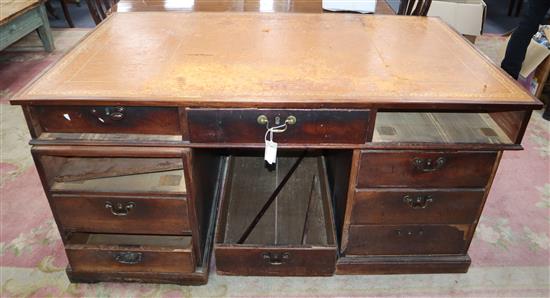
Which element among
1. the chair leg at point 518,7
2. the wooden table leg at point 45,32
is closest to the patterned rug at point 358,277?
the wooden table leg at point 45,32

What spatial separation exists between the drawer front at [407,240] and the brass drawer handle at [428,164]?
24 centimetres

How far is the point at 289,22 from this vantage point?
1.57m

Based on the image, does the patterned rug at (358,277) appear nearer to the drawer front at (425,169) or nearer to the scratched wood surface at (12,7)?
the drawer front at (425,169)

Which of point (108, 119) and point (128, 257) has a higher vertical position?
point (108, 119)

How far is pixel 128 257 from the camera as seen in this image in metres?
1.33

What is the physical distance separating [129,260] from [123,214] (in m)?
0.19

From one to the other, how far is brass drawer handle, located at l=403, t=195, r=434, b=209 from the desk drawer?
70cm

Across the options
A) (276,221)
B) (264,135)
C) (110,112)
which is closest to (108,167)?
(110,112)

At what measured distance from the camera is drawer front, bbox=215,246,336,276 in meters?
1.33

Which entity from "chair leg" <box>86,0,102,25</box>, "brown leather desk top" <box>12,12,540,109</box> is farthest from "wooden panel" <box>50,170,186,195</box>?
"chair leg" <box>86,0,102,25</box>

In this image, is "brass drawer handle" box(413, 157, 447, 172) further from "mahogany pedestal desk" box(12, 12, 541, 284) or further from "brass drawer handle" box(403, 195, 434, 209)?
"brass drawer handle" box(403, 195, 434, 209)

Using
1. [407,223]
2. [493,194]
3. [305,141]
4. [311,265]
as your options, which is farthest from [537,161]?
[305,141]

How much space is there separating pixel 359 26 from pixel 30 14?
259 cm

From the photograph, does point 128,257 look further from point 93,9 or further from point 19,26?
point 19,26
